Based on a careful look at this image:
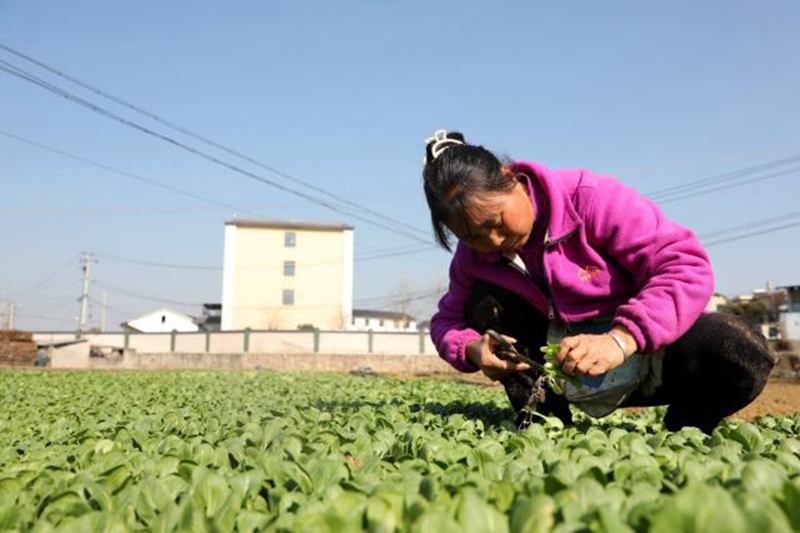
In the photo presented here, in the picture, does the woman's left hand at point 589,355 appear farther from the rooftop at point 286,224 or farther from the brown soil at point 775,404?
the rooftop at point 286,224

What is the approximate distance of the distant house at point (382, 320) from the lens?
183 ft

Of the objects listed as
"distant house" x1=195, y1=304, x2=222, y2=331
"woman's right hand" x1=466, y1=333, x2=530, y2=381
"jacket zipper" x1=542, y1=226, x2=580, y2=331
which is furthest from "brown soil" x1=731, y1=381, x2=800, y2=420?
"distant house" x1=195, y1=304, x2=222, y2=331

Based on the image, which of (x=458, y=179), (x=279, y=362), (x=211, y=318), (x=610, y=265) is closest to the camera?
(x=458, y=179)

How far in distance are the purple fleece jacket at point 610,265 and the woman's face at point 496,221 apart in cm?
11

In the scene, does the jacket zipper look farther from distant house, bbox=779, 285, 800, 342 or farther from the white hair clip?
distant house, bbox=779, 285, 800, 342

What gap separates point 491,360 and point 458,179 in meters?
0.76

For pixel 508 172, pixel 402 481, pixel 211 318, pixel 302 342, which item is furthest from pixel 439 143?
pixel 211 318

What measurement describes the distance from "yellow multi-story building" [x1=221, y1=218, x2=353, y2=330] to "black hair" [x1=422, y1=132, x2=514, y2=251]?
136 feet

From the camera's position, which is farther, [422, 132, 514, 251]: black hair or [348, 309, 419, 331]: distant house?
[348, 309, 419, 331]: distant house

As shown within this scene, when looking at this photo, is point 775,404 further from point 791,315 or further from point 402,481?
point 791,315

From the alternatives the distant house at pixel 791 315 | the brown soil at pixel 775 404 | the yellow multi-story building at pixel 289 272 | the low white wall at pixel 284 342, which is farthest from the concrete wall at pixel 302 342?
the brown soil at pixel 775 404

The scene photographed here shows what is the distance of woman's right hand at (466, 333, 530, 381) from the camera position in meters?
2.75

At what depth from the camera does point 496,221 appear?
262 centimetres

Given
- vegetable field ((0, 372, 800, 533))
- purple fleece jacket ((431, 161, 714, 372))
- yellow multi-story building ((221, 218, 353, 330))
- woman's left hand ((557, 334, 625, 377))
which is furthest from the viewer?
yellow multi-story building ((221, 218, 353, 330))
